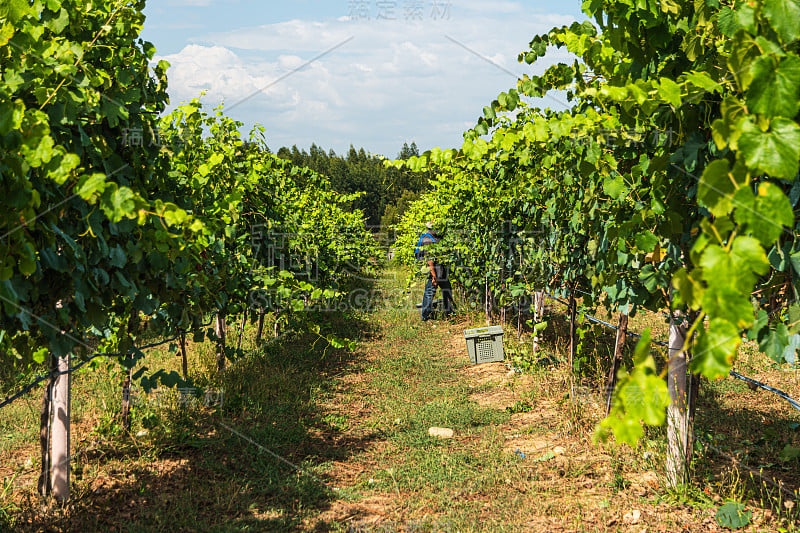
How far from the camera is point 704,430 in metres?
4.01

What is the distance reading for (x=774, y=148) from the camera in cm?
107

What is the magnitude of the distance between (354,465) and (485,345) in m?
3.16

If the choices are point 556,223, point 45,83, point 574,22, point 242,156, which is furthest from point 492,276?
point 45,83

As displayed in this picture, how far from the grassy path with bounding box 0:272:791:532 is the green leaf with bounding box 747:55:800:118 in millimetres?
2563

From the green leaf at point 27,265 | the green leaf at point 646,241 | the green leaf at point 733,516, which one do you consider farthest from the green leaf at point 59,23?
the green leaf at point 733,516

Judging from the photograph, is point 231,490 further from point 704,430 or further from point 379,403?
point 704,430

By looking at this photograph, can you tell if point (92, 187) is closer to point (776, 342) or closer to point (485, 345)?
point (776, 342)

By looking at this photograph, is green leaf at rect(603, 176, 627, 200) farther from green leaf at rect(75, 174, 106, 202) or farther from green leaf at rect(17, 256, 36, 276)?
green leaf at rect(17, 256, 36, 276)

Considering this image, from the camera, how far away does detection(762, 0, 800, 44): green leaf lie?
1.21 metres

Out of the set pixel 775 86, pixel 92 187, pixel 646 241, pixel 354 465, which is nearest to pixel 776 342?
pixel 646 241

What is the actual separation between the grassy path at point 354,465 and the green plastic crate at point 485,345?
70 cm

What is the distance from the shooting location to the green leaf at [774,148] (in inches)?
41.9

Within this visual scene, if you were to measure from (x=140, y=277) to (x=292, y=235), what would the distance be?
3.24 meters

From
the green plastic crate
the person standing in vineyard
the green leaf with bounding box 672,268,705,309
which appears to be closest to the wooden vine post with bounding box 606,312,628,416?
the green plastic crate
